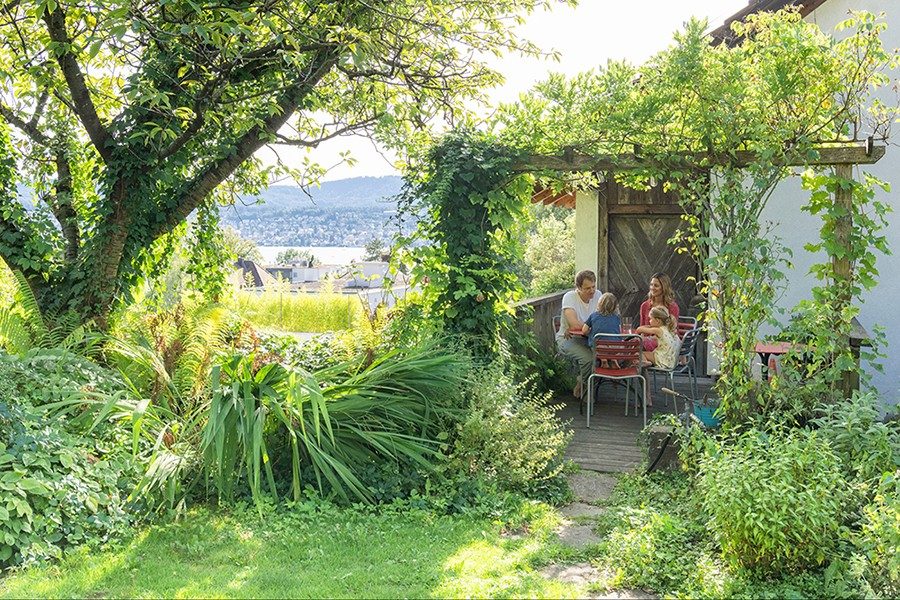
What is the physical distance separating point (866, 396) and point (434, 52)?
568cm

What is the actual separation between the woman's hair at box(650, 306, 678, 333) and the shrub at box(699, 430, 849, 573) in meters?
3.76

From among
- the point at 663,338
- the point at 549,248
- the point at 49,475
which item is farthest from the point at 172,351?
the point at 549,248

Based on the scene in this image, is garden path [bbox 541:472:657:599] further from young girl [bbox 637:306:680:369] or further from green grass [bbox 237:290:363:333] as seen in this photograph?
green grass [bbox 237:290:363:333]

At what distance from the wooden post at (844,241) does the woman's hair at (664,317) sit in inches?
86.6

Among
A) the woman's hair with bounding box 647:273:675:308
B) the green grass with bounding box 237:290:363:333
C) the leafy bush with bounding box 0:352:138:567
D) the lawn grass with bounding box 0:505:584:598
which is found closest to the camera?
the lawn grass with bounding box 0:505:584:598

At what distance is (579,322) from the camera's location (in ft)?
30.6

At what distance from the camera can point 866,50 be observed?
6254 millimetres

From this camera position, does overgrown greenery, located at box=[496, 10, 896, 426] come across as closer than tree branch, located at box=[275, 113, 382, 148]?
Yes

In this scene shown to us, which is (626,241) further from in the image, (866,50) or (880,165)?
(866,50)

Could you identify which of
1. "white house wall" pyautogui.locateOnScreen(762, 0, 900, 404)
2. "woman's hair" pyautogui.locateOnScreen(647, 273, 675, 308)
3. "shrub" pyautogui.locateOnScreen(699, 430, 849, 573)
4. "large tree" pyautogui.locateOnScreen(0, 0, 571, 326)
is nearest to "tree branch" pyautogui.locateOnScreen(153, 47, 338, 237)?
"large tree" pyautogui.locateOnScreen(0, 0, 571, 326)

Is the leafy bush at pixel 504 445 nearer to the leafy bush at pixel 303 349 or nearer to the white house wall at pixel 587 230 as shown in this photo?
the leafy bush at pixel 303 349

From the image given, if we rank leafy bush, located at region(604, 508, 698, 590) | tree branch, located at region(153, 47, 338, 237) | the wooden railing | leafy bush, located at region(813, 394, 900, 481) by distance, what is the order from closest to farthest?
leafy bush, located at region(604, 508, 698, 590)
leafy bush, located at region(813, 394, 900, 481)
tree branch, located at region(153, 47, 338, 237)
the wooden railing

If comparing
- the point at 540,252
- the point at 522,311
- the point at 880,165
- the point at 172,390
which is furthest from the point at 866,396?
the point at 540,252

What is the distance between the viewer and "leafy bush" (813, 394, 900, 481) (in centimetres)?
508
